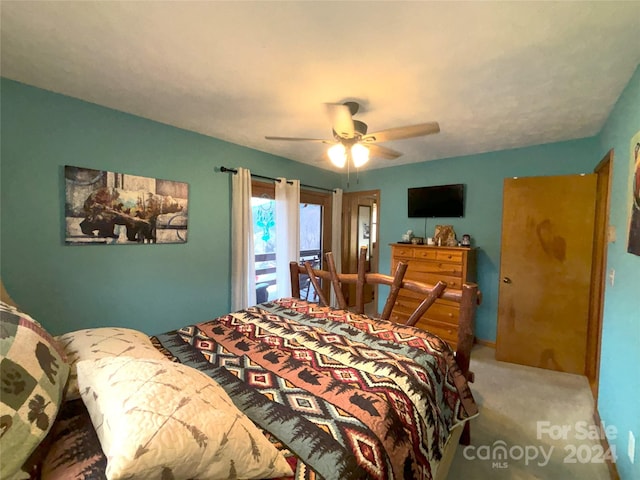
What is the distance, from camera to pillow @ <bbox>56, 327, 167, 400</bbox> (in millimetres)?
1073

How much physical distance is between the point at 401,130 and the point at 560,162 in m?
2.30

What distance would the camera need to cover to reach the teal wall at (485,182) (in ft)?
9.75

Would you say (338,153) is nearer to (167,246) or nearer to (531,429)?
(167,246)

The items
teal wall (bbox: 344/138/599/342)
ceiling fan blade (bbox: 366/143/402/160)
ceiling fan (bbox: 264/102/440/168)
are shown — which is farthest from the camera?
teal wall (bbox: 344/138/599/342)

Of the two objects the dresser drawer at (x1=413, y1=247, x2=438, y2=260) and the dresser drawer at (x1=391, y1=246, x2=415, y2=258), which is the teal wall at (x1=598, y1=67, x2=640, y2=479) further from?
the dresser drawer at (x1=391, y1=246, x2=415, y2=258)

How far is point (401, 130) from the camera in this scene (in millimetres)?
1958

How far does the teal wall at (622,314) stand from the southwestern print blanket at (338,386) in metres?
0.77

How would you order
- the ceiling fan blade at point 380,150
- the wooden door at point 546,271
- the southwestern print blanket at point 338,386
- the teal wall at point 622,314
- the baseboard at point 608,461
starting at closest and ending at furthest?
the southwestern print blanket at point 338,386 → the teal wall at point 622,314 → the baseboard at point 608,461 → the ceiling fan blade at point 380,150 → the wooden door at point 546,271

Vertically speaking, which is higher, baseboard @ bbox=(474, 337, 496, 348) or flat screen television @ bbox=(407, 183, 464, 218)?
flat screen television @ bbox=(407, 183, 464, 218)

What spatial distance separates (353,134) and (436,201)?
2.25 m

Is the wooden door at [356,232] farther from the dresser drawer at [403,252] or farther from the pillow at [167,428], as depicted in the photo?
the pillow at [167,428]

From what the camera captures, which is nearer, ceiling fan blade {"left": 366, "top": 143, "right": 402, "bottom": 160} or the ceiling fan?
the ceiling fan

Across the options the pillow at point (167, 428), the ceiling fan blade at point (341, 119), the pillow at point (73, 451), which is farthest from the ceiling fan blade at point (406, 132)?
the pillow at point (73, 451)

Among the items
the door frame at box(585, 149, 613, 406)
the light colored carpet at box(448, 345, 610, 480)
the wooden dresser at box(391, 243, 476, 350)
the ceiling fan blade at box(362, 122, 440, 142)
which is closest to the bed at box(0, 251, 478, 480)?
the light colored carpet at box(448, 345, 610, 480)
